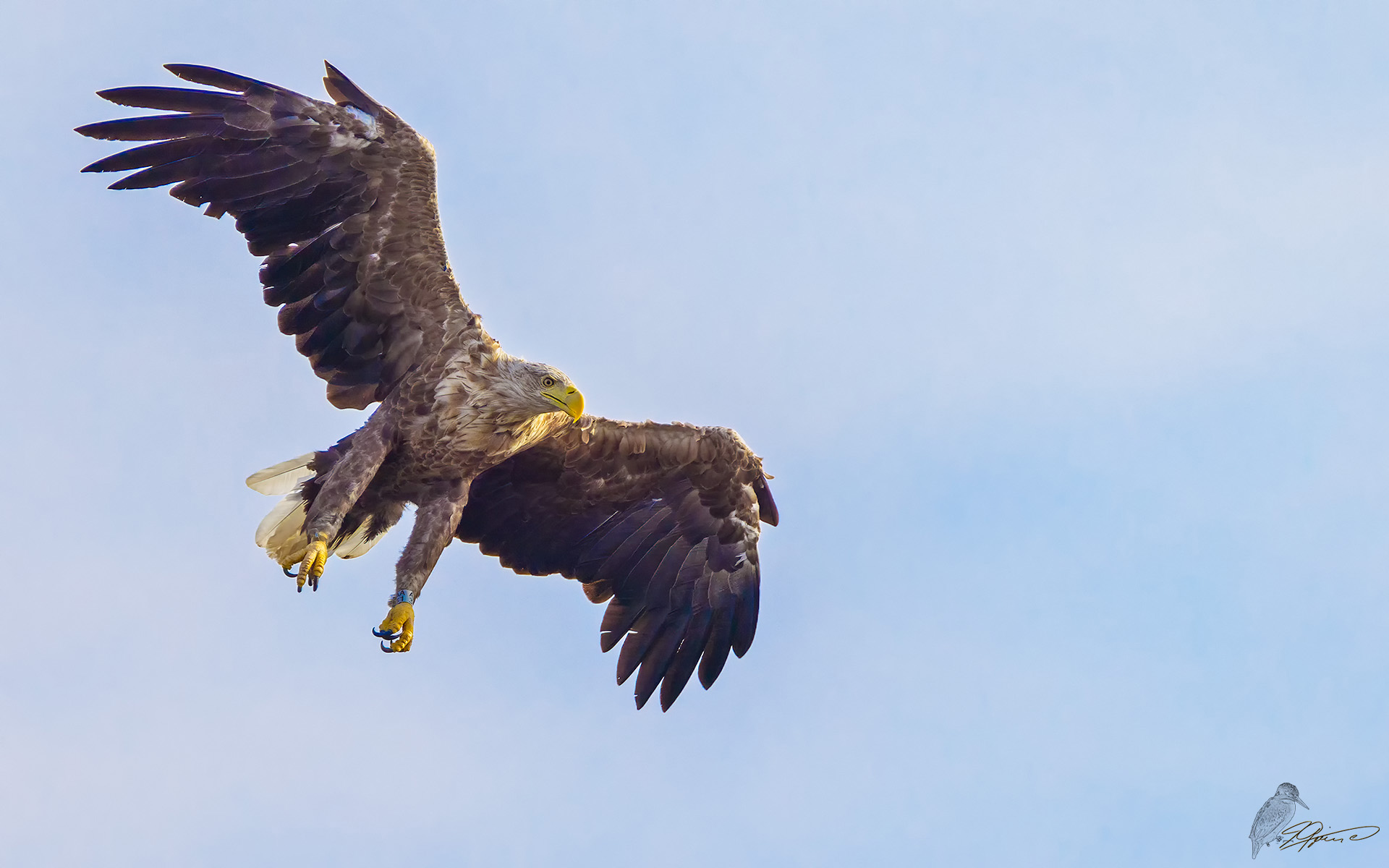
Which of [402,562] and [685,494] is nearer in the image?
[402,562]

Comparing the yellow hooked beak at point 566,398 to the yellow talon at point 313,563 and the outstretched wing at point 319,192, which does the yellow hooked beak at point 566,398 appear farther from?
the yellow talon at point 313,563

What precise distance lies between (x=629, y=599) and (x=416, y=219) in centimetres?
337

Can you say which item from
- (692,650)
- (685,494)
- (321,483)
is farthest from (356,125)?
(692,650)

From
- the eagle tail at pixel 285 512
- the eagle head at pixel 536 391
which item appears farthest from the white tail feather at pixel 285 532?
the eagle head at pixel 536 391

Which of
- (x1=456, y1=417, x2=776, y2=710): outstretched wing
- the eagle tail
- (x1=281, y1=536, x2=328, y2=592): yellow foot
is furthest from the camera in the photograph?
(x1=456, y1=417, x2=776, y2=710): outstretched wing

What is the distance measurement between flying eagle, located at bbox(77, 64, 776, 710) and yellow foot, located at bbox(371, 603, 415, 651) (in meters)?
0.02

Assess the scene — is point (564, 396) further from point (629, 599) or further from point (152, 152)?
point (152, 152)

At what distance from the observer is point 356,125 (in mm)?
12406

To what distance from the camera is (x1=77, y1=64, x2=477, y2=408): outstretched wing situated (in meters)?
12.3

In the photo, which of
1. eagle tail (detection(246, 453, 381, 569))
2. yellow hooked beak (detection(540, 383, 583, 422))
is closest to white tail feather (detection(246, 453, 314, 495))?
eagle tail (detection(246, 453, 381, 569))

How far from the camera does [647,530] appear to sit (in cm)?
1395

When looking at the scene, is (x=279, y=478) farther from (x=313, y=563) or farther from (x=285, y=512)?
(x=313, y=563)

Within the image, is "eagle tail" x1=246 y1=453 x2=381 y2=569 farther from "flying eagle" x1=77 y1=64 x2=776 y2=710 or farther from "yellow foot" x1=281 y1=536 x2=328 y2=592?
"yellow foot" x1=281 y1=536 x2=328 y2=592

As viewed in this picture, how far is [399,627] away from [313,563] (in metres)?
0.81
